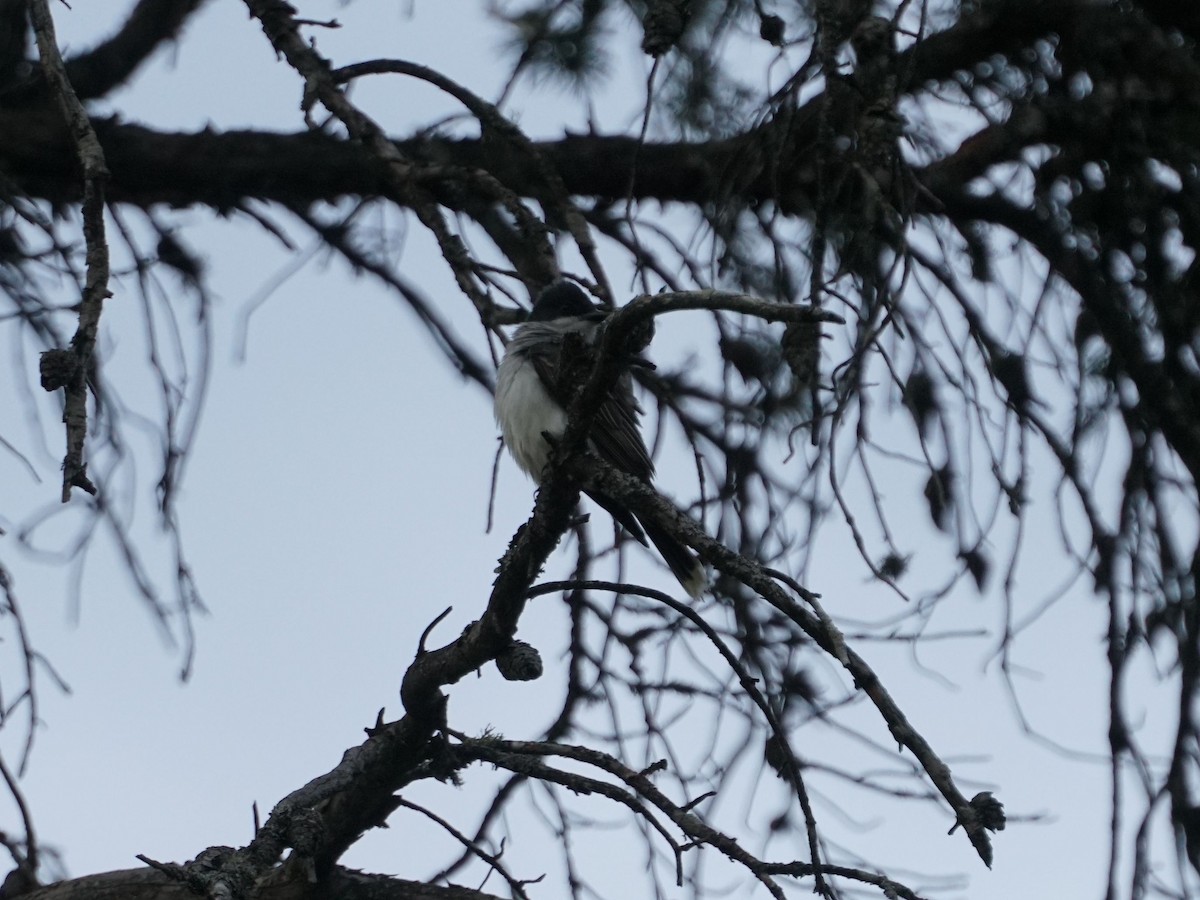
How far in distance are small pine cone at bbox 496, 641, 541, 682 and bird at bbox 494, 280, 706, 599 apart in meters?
0.84

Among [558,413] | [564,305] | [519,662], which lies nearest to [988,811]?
[519,662]

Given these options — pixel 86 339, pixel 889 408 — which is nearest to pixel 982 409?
pixel 889 408

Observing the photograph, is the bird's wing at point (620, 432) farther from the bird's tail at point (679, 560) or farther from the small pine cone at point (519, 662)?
the small pine cone at point (519, 662)

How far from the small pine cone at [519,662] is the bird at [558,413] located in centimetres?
84

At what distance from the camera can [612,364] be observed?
8.11ft

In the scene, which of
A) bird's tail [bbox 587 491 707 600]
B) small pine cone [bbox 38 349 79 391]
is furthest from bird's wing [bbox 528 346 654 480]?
small pine cone [bbox 38 349 79 391]

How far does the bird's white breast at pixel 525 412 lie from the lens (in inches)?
179

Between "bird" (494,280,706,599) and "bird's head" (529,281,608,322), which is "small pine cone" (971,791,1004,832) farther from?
"bird's head" (529,281,608,322)

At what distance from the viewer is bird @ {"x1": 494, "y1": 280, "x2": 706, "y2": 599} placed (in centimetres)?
414

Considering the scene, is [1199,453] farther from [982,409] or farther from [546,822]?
[546,822]

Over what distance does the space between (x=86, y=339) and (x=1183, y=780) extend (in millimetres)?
2087

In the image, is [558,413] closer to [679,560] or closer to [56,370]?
[679,560]

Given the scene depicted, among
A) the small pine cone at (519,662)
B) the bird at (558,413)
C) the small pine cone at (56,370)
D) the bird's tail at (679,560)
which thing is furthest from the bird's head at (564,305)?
the small pine cone at (56,370)

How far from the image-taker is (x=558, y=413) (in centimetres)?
451
